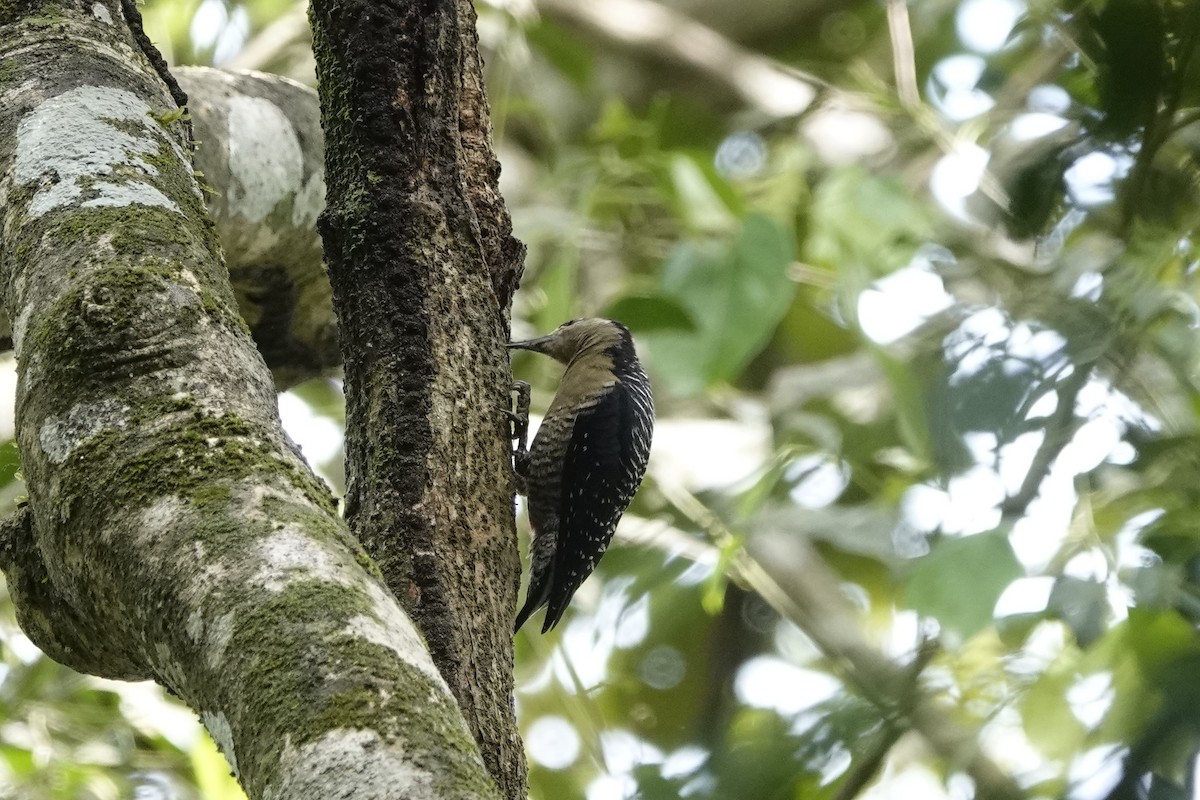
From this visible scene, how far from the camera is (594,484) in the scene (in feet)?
13.0

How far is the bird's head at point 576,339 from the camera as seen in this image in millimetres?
4414

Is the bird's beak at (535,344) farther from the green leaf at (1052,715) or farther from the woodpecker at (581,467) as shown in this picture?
the green leaf at (1052,715)

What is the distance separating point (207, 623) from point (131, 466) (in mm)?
258

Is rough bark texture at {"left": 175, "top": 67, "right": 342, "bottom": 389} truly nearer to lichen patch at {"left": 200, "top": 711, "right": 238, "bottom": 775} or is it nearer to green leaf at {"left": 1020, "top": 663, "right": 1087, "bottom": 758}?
lichen patch at {"left": 200, "top": 711, "right": 238, "bottom": 775}

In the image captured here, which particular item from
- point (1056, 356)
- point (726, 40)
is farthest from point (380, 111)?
point (726, 40)

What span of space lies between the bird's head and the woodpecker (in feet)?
0.17

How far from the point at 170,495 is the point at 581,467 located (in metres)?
2.51

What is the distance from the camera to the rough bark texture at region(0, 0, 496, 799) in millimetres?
1333

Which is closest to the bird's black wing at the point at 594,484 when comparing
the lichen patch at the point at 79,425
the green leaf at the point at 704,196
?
the green leaf at the point at 704,196

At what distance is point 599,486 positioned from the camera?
395 cm

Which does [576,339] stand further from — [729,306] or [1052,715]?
[1052,715]

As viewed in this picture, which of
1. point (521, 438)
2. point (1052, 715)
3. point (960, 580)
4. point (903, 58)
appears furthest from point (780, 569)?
point (1052, 715)

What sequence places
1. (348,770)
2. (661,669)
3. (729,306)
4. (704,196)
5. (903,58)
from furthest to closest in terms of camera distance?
(661,669), (903,58), (704,196), (729,306), (348,770)

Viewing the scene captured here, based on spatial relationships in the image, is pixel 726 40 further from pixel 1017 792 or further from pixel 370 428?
pixel 1017 792
